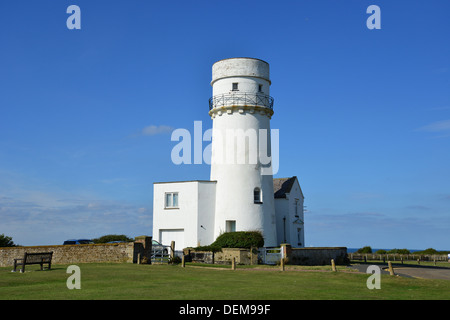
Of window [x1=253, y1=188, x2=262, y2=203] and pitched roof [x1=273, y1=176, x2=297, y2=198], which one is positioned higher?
pitched roof [x1=273, y1=176, x2=297, y2=198]

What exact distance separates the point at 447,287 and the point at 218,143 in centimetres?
2366

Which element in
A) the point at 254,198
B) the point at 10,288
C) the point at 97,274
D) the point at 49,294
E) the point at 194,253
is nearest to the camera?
the point at 49,294

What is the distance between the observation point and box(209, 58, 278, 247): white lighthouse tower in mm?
37094

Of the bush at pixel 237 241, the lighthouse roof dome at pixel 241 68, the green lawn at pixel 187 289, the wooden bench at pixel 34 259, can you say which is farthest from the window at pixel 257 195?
the wooden bench at pixel 34 259

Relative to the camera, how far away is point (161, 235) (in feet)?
127

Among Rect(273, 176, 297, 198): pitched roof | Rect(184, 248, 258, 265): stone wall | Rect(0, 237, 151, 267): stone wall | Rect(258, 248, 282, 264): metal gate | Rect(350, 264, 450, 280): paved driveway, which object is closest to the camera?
Rect(350, 264, 450, 280): paved driveway

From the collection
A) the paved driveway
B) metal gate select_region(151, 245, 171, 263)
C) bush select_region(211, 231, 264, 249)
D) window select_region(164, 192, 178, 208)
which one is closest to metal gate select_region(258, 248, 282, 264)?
bush select_region(211, 231, 264, 249)

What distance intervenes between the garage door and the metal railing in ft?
37.1

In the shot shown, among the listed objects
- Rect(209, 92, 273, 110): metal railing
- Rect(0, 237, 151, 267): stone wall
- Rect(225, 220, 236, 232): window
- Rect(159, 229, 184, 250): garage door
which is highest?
Rect(209, 92, 273, 110): metal railing

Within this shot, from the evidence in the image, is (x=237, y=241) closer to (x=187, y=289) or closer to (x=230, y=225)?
(x=230, y=225)

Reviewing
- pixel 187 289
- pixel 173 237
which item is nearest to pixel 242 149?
pixel 173 237

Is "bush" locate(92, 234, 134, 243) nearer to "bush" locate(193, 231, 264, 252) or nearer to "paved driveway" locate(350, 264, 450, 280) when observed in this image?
"bush" locate(193, 231, 264, 252)
